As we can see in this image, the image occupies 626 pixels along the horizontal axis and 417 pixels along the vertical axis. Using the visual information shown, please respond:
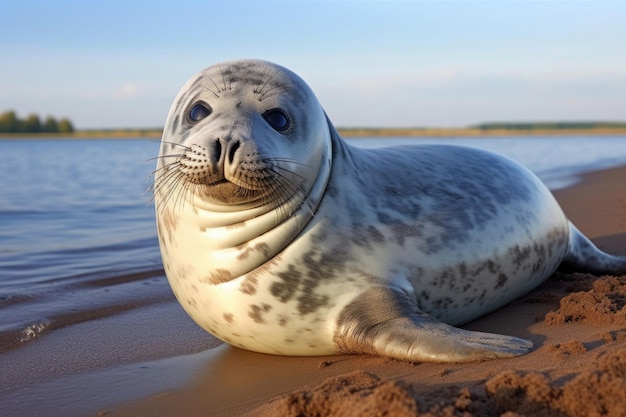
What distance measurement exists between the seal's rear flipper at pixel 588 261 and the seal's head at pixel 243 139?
183 cm

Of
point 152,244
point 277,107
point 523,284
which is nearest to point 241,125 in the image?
point 277,107

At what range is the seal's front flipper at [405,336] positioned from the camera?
2404 millimetres

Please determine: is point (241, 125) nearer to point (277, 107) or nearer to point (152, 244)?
point (277, 107)

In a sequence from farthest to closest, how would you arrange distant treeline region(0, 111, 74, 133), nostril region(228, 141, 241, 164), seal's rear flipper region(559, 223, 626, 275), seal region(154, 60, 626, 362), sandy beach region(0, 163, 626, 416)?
distant treeline region(0, 111, 74, 133)
seal's rear flipper region(559, 223, 626, 275)
seal region(154, 60, 626, 362)
nostril region(228, 141, 241, 164)
sandy beach region(0, 163, 626, 416)

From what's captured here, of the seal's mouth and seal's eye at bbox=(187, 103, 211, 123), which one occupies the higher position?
seal's eye at bbox=(187, 103, 211, 123)

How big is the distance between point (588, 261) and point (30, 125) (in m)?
76.5

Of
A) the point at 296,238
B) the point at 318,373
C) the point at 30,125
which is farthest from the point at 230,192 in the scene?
the point at 30,125

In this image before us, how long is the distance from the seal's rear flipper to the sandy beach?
0.55 feet

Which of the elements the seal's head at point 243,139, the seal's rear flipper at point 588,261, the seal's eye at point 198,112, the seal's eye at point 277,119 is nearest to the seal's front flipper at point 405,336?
the seal's head at point 243,139

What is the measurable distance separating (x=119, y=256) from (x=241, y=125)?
3.73 metres

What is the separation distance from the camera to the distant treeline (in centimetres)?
7220

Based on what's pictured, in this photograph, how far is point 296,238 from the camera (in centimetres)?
268

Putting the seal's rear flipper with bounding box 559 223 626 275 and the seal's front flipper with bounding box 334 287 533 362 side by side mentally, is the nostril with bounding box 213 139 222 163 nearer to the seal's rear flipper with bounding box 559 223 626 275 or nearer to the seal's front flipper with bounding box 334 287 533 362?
the seal's front flipper with bounding box 334 287 533 362

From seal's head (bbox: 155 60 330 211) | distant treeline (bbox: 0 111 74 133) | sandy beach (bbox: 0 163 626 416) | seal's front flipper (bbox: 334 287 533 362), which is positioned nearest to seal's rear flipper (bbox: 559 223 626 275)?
sandy beach (bbox: 0 163 626 416)
